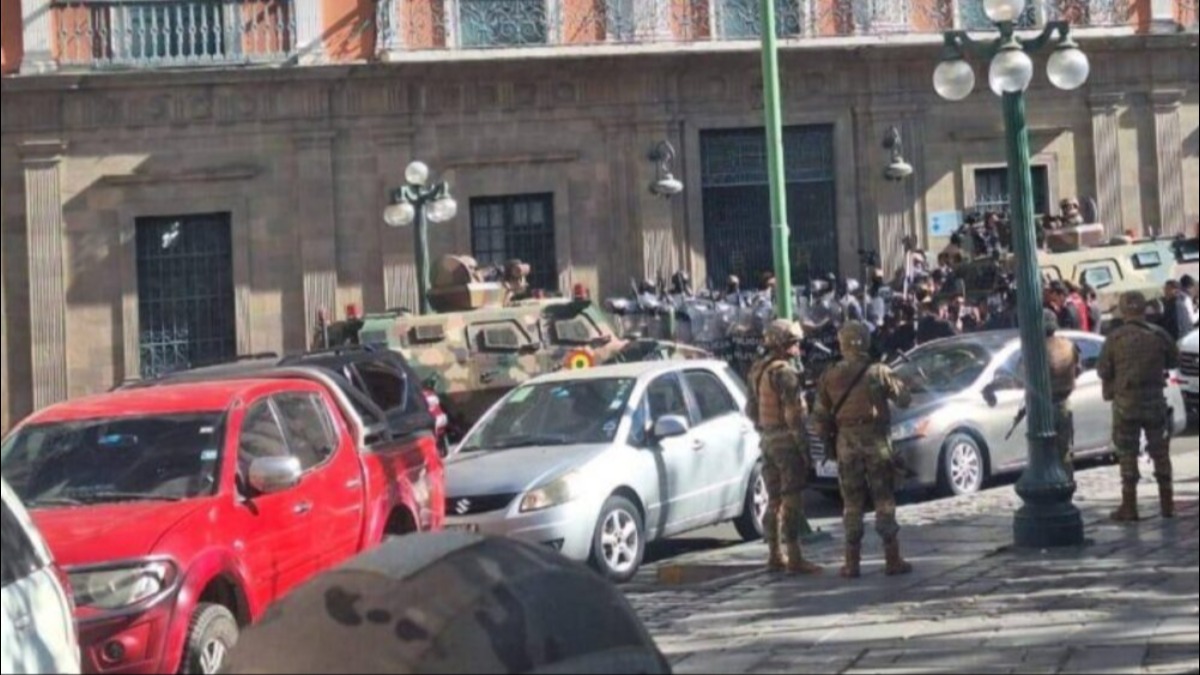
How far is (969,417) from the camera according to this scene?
54.7ft

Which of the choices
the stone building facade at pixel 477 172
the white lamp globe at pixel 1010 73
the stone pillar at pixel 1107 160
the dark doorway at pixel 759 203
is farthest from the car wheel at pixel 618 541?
the stone pillar at pixel 1107 160

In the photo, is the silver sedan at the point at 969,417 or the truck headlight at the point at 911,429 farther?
the silver sedan at the point at 969,417

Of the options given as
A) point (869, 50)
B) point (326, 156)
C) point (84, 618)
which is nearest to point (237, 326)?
point (326, 156)

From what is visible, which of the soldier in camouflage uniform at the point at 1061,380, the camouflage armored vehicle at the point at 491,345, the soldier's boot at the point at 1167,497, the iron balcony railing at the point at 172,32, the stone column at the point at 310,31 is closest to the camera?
the soldier in camouflage uniform at the point at 1061,380

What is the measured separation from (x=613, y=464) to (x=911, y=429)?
4.33 meters

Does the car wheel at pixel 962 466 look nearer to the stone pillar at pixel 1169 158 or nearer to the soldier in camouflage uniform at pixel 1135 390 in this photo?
the soldier in camouflage uniform at pixel 1135 390

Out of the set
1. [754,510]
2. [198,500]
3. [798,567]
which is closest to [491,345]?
[754,510]

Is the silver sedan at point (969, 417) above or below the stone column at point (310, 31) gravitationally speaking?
below

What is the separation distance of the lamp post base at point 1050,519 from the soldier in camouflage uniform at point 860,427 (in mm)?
1358

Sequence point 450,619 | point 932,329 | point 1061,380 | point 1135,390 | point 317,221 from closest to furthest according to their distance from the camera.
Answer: point 450,619 < point 1135,390 < point 1061,380 < point 932,329 < point 317,221

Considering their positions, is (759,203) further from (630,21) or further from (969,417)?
(969,417)

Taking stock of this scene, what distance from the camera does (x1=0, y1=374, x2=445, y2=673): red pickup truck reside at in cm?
813

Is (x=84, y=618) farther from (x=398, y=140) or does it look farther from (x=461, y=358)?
(x=398, y=140)

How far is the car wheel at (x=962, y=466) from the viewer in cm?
1645
